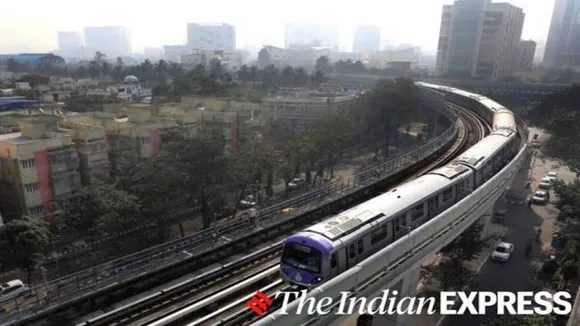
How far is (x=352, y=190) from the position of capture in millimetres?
16156

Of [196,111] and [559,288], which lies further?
[196,111]

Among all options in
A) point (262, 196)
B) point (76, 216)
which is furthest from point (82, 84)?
point (76, 216)

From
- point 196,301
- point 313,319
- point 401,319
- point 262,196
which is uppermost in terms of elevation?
point 313,319

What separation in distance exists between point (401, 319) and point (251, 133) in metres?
24.3

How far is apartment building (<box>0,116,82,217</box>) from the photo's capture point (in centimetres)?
2061

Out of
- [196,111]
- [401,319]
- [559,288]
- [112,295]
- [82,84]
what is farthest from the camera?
[82,84]

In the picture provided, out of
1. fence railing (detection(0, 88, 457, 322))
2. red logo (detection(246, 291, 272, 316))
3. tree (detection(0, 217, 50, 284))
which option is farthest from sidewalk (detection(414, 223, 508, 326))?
tree (detection(0, 217, 50, 284))

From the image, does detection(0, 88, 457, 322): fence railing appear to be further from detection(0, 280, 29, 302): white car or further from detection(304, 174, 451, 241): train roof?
detection(304, 174, 451, 241): train roof

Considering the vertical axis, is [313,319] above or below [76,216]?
above

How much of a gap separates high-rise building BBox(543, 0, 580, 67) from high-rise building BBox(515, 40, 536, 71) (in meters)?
8.45

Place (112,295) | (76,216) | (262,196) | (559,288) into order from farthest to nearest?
(262,196) → (76,216) → (559,288) → (112,295)

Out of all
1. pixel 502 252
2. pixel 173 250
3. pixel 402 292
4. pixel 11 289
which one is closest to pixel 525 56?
pixel 502 252

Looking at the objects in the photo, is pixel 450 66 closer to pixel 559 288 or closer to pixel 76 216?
pixel 559 288

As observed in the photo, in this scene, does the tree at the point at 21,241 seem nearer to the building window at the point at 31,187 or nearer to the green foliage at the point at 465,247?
the building window at the point at 31,187
